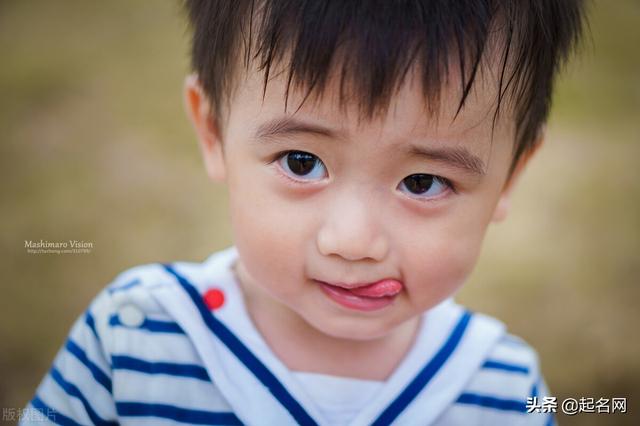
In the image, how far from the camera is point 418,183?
2.55 feet

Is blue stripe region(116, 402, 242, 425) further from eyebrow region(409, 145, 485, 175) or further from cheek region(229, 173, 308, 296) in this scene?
eyebrow region(409, 145, 485, 175)

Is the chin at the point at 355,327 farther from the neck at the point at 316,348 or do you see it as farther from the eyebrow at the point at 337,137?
the eyebrow at the point at 337,137

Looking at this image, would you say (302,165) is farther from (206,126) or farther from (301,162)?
(206,126)

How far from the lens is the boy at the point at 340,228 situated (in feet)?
2.31

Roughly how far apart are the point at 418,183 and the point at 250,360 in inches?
13.8

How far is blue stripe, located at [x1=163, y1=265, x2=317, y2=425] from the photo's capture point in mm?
896

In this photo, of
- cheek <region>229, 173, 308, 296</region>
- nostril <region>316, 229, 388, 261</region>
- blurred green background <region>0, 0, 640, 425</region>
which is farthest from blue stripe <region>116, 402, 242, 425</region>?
blurred green background <region>0, 0, 640, 425</region>

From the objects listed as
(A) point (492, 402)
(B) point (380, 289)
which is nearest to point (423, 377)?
(A) point (492, 402)

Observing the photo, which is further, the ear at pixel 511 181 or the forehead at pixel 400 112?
the ear at pixel 511 181

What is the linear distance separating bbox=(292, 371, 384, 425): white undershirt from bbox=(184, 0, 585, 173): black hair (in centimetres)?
41

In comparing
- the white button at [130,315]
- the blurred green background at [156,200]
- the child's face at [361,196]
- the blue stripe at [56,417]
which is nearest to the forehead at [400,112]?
the child's face at [361,196]

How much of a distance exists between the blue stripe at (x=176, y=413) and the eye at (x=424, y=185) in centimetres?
39

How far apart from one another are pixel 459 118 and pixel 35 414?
674 mm

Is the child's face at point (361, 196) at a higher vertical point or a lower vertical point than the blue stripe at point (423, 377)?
higher
